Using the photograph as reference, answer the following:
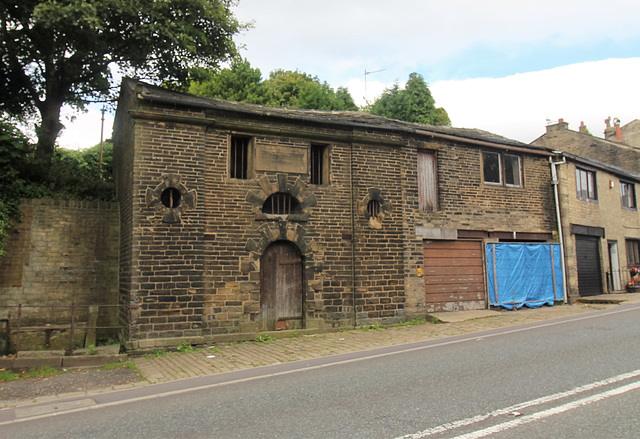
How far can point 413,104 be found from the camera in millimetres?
35000

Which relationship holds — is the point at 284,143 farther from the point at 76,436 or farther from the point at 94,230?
the point at 76,436

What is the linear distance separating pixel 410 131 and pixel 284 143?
4.07 m

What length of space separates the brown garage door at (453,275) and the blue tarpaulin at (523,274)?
42 cm

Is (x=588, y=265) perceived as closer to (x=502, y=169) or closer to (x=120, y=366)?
(x=502, y=169)

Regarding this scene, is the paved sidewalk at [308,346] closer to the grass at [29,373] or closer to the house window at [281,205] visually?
the grass at [29,373]

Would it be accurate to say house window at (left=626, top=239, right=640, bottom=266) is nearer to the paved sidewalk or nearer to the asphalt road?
the paved sidewalk

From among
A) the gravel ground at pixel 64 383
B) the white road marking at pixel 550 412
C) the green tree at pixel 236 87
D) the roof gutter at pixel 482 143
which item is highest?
the green tree at pixel 236 87

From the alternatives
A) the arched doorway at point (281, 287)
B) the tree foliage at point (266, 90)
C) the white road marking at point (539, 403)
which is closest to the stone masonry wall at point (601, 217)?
the arched doorway at point (281, 287)

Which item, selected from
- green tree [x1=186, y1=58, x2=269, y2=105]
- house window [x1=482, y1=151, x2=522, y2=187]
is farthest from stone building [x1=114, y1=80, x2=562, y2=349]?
green tree [x1=186, y1=58, x2=269, y2=105]

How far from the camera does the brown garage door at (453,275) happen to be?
13.6 metres

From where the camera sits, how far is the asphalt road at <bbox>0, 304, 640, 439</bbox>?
4.32 m

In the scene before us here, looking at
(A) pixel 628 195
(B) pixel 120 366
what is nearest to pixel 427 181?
(B) pixel 120 366

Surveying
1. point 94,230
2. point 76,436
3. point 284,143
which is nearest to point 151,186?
point 94,230

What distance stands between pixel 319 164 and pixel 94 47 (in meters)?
8.20
